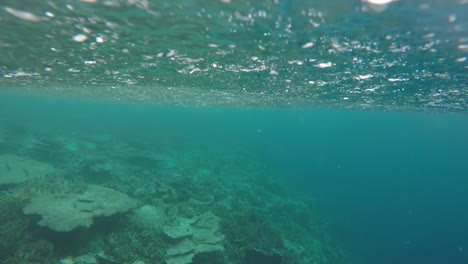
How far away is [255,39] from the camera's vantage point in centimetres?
905

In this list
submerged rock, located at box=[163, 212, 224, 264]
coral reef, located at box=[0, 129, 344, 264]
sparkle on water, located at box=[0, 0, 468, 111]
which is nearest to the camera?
sparkle on water, located at box=[0, 0, 468, 111]

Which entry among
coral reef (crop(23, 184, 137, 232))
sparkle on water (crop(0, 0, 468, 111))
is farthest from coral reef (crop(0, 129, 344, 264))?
sparkle on water (crop(0, 0, 468, 111))

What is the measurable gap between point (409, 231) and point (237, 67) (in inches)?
1395

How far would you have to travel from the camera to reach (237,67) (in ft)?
44.5

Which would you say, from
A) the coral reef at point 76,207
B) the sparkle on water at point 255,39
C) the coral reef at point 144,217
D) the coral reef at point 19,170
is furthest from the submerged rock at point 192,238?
the coral reef at point 19,170

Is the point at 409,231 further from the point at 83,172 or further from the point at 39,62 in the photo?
the point at 39,62

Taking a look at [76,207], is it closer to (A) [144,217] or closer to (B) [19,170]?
(A) [144,217]

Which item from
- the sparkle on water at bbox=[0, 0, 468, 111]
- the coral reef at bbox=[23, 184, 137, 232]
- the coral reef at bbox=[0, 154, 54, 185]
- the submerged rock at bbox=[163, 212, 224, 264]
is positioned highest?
the sparkle on water at bbox=[0, 0, 468, 111]

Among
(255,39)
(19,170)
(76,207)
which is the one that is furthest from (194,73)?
(19,170)

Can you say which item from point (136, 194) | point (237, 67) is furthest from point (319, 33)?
point (136, 194)

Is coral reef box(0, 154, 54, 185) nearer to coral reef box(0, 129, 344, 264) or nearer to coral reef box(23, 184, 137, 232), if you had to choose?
coral reef box(0, 129, 344, 264)

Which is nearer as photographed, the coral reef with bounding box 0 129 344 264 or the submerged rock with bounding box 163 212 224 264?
→ the coral reef with bounding box 0 129 344 264

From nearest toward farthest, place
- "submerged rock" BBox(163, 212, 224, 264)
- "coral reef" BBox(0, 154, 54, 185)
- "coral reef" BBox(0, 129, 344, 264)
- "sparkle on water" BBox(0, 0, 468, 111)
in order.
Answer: "sparkle on water" BBox(0, 0, 468, 111) → "coral reef" BBox(0, 129, 344, 264) → "submerged rock" BBox(163, 212, 224, 264) → "coral reef" BBox(0, 154, 54, 185)

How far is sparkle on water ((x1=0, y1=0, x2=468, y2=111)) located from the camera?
6.62 meters
